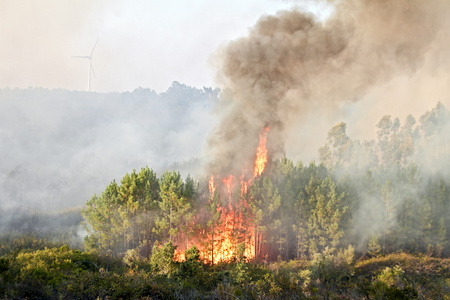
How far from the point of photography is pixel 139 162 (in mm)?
141000

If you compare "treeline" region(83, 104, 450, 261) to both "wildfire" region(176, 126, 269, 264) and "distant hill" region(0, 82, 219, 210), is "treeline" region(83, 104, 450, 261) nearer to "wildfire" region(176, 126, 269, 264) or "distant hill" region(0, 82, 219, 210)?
"wildfire" region(176, 126, 269, 264)

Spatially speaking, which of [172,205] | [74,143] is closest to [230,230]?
[172,205]

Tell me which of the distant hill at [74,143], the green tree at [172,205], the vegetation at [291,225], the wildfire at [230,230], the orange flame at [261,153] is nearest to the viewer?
the vegetation at [291,225]

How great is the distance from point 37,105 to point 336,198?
159 metres

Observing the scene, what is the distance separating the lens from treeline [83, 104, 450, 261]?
122ft

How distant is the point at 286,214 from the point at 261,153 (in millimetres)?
10321

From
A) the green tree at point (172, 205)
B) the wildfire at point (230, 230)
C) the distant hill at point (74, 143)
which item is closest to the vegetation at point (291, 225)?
the green tree at point (172, 205)

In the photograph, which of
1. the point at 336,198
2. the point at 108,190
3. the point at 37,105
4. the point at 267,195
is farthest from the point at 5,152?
the point at 336,198

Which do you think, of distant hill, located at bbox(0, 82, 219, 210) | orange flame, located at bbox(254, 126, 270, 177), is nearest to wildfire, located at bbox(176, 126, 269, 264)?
orange flame, located at bbox(254, 126, 270, 177)

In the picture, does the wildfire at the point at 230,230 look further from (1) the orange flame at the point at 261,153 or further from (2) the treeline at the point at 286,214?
(1) the orange flame at the point at 261,153

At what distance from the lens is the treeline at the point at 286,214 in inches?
1460

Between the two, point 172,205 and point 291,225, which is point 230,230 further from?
point 291,225

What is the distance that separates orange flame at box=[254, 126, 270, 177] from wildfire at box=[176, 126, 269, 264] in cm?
354

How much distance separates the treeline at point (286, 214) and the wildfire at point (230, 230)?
28 cm
